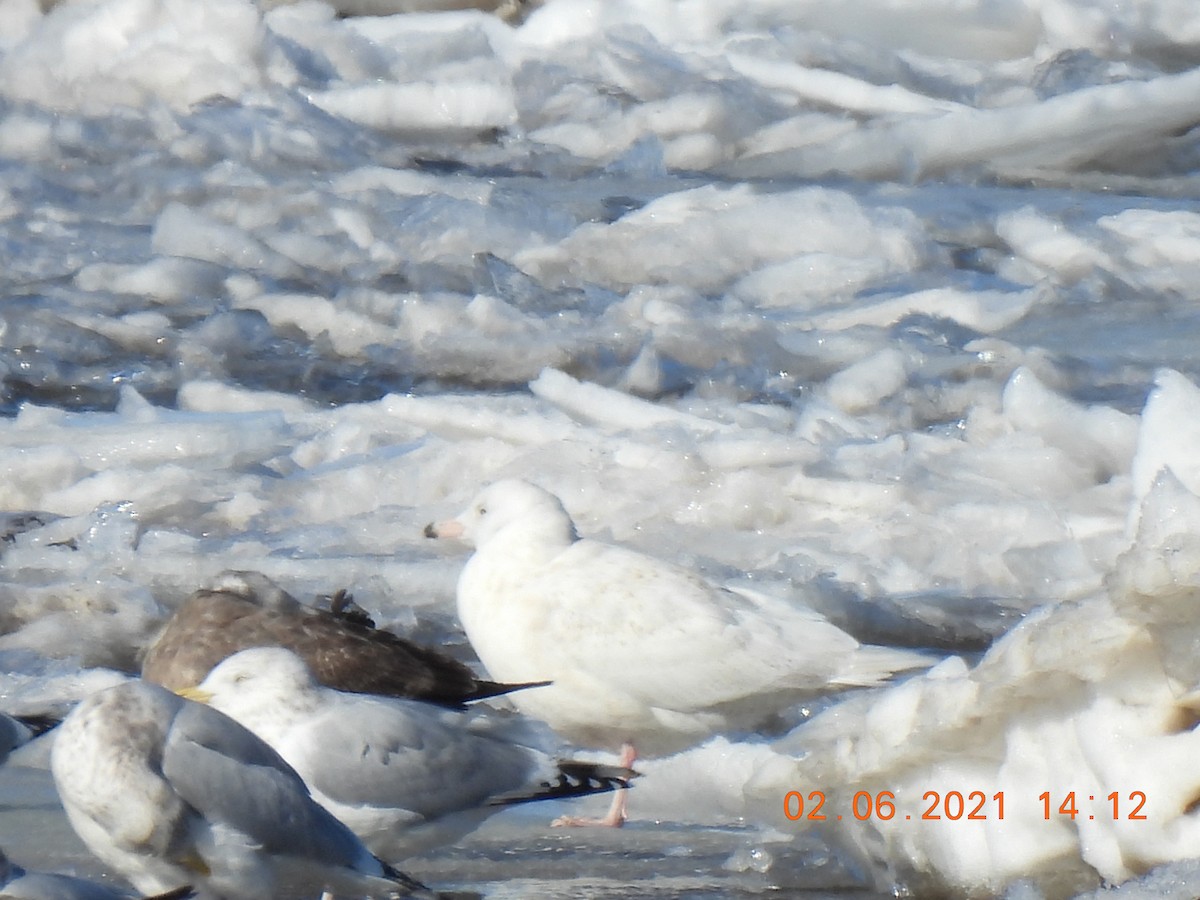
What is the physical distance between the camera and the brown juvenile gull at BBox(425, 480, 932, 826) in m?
3.53

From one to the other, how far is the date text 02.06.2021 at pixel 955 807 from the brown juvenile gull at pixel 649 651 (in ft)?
3.24

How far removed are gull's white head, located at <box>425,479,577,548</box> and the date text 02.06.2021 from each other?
4.59 ft

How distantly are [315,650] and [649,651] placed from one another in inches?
24.8

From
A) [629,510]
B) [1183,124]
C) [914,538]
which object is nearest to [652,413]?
[629,510]

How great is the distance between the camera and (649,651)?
3.56 metres

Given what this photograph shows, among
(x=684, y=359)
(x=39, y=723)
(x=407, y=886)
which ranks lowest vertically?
(x=684, y=359)

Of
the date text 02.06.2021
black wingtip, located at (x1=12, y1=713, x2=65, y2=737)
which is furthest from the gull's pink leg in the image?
black wingtip, located at (x1=12, y1=713, x2=65, y2=737)

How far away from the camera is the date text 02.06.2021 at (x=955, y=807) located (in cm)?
213

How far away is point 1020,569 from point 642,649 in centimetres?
112

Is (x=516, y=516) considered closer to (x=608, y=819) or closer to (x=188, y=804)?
(x=608, y=819)

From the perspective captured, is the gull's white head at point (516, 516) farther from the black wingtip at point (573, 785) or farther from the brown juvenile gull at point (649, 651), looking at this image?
the black wingtip at point (573, 785)

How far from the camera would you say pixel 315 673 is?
337 cm

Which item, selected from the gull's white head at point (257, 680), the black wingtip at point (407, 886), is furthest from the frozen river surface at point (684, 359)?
the gull's white head at point (257, 680)

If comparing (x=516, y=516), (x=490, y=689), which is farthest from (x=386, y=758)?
(x=516, y=516)
